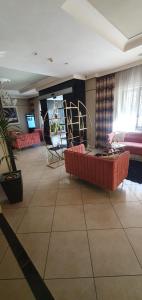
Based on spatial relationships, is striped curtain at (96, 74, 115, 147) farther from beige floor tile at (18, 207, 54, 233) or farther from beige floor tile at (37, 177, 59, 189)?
beige floor tile at (18, 207, 54, 233)

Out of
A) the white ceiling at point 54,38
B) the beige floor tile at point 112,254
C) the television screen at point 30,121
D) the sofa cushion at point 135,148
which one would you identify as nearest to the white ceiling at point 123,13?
the white ceiling at point 54,38

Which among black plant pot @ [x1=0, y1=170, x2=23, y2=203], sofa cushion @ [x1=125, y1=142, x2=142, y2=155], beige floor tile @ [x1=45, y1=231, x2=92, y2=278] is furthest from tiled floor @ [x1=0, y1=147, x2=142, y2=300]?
sofa cushion @ [x1=125, y1=142, x2=142, y2=155]

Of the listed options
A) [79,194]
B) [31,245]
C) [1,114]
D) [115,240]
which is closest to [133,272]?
[115,240]

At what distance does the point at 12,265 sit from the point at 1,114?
1.95 metres

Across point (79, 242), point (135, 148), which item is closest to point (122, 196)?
point (79, 242)

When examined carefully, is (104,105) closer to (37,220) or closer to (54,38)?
(54,38)

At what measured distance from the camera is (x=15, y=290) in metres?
1.17

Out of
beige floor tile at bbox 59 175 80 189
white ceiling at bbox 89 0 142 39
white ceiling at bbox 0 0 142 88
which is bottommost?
beige floor tile at bbox 59 175 80 189

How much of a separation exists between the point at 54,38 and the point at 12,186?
2591 millimetres

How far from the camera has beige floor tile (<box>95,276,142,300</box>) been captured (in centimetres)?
109

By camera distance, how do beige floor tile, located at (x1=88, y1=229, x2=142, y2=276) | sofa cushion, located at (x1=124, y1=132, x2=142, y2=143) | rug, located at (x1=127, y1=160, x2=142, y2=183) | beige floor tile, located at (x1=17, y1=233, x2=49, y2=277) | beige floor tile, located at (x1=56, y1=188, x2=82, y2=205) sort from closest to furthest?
1. beige floor tile, located at (x1=88, y1=229, x2=142, y2=276)
2. beige floor tile, located at (x1=17, y1=233, x2=49, y2=277)
3. beige floor tile, located at (x1=56, y1=188, x2=82, y2=205)
4. rug, located at (x1=127, y1=160, x2=142, y2=183)
5. sofa cushion, located at (x1=124, y1=132, x2=142, y2=143)

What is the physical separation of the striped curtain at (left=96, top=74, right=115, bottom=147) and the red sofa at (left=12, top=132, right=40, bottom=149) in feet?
10.0

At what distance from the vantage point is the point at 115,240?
1566mm

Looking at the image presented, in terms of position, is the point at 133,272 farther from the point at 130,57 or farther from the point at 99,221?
the point at 130,57
